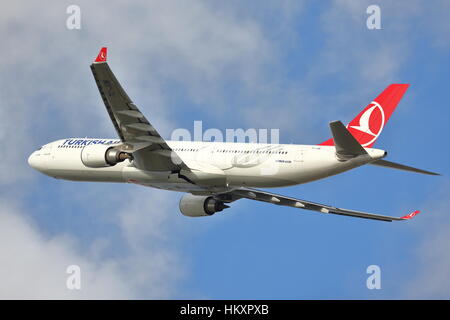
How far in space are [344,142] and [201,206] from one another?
46.8 feet

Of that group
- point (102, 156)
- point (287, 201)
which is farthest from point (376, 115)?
point (102, 156)

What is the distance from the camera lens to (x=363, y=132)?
63625mm

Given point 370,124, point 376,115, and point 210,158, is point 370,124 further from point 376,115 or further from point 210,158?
point 210,158

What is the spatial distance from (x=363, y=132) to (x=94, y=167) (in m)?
16.6

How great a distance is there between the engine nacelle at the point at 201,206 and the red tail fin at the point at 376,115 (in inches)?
369

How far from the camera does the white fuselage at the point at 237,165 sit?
201 feet

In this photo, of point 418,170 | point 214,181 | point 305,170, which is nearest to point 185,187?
point 214,181

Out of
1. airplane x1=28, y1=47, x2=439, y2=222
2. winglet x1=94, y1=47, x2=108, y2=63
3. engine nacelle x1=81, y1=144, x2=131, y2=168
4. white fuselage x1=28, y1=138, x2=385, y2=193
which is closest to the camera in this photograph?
winglet x1=94, y1=47, x2=108, y2=63

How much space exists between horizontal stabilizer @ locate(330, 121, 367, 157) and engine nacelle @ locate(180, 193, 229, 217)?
12.3 meters

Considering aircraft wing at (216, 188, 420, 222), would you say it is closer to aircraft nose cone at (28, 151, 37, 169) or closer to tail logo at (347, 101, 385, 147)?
tail logo at (347, 101, 385, 147)

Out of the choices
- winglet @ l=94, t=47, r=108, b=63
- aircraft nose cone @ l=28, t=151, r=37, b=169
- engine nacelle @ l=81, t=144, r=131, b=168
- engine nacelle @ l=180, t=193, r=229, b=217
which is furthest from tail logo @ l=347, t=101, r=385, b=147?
aircraft nose cone @ l=28, t=151, r=37, b=169

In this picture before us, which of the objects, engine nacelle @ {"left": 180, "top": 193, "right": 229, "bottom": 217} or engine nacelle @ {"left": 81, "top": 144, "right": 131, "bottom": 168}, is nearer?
engine nacelle @ {"left": 81, "top": 144, "right": 131, "bottom": 168}

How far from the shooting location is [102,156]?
62969mm

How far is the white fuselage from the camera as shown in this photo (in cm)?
6138
